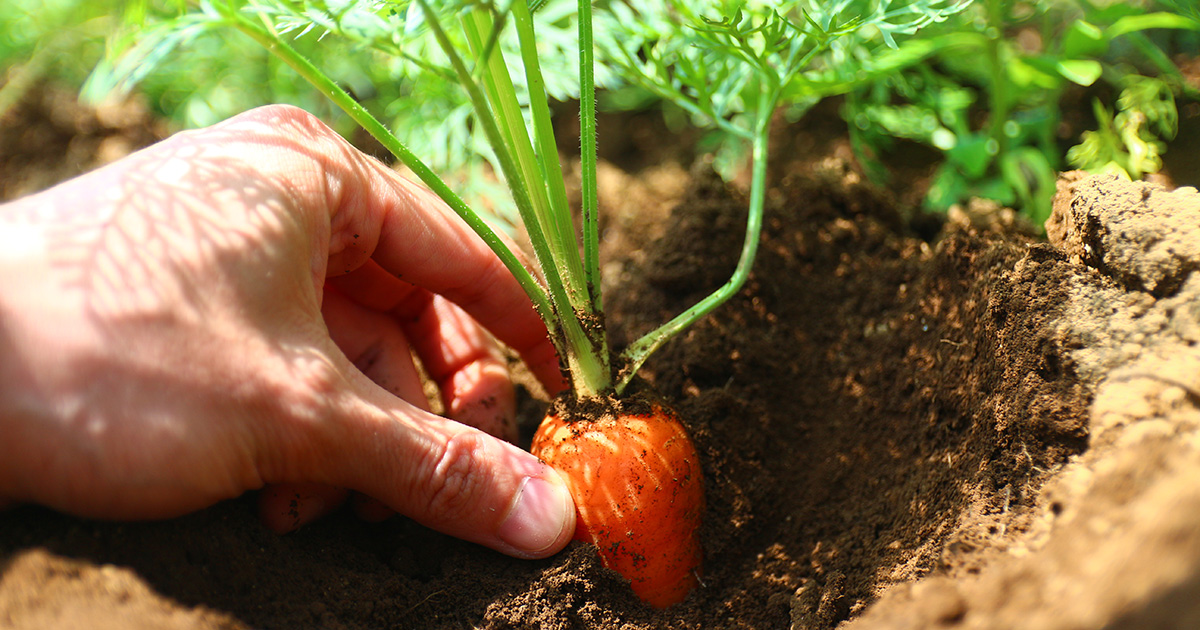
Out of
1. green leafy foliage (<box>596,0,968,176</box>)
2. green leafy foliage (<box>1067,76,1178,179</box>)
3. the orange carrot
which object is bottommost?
the orange carrot

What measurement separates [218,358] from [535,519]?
1.74 ft

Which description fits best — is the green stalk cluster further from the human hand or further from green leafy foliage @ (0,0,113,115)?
green leafy foliage @ (0,0,113,115)

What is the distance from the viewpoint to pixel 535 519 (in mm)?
1155

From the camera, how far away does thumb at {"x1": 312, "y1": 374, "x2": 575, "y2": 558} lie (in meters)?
1.04

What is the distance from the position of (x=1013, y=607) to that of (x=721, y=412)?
731 mm

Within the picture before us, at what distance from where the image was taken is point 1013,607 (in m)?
0.71

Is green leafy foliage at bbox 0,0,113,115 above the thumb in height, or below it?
above

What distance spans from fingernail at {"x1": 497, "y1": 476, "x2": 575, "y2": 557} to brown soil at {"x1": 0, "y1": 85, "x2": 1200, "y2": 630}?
5 cm

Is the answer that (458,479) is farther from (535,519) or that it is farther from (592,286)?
(592,286)

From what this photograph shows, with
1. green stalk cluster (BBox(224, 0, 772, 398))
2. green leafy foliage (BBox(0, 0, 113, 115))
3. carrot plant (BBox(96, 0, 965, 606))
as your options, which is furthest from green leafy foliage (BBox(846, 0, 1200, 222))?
green leafy foliage (BBox(0, 0, 113, 115))

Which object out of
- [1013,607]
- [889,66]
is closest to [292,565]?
[1013,607]

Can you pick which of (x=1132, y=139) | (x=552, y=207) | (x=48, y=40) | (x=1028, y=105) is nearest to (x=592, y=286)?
(x=552, y=207)

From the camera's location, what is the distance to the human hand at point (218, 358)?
88 cm

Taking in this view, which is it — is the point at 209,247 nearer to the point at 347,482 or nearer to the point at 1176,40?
the point at 347,482
